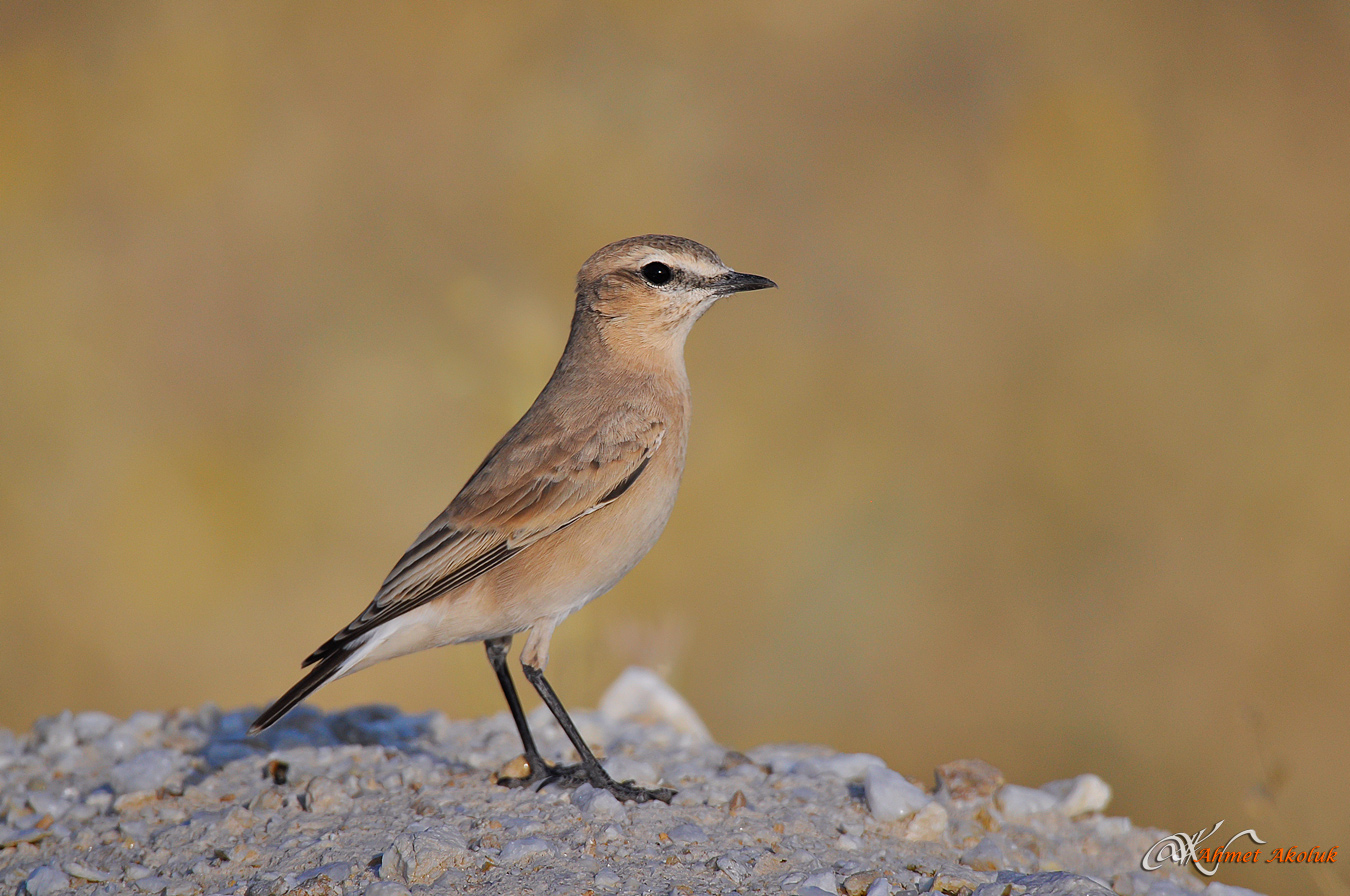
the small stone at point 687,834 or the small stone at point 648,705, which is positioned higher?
the small stone at point 648,705

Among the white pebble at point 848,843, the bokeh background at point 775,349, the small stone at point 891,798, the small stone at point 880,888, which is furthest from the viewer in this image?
the bokeh background at point 775,349

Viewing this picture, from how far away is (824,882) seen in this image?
4.11 m

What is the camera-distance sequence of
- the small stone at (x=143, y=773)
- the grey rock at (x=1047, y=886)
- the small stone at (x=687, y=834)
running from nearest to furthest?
1. the grey rock at (x=1047, y=886)
2. the small stone at (x=687, y=834)
3. the small stone at (x=143, y=773)

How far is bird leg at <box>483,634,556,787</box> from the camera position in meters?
5.54

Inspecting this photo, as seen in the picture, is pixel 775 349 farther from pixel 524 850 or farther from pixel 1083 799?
pixel 524 850

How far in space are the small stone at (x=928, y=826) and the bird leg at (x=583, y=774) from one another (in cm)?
111

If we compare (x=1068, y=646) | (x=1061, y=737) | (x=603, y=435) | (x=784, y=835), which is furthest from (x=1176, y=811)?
(x=603, y=435)

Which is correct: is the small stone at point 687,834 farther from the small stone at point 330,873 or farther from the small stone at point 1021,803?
the small stone at point 1021,803

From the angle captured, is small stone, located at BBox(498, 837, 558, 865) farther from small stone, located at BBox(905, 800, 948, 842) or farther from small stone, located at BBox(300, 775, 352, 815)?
small stone, located at BBox(905, 800, 948, 842)

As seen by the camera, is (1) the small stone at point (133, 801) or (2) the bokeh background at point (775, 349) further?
(2) the bokeh background at point (775, 349)

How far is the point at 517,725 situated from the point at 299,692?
1183mm

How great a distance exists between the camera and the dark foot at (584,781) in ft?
16.9

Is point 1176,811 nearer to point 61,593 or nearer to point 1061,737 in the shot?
point 1061,737

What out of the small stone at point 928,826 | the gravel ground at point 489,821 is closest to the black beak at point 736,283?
the gravel ground at point 489,821
